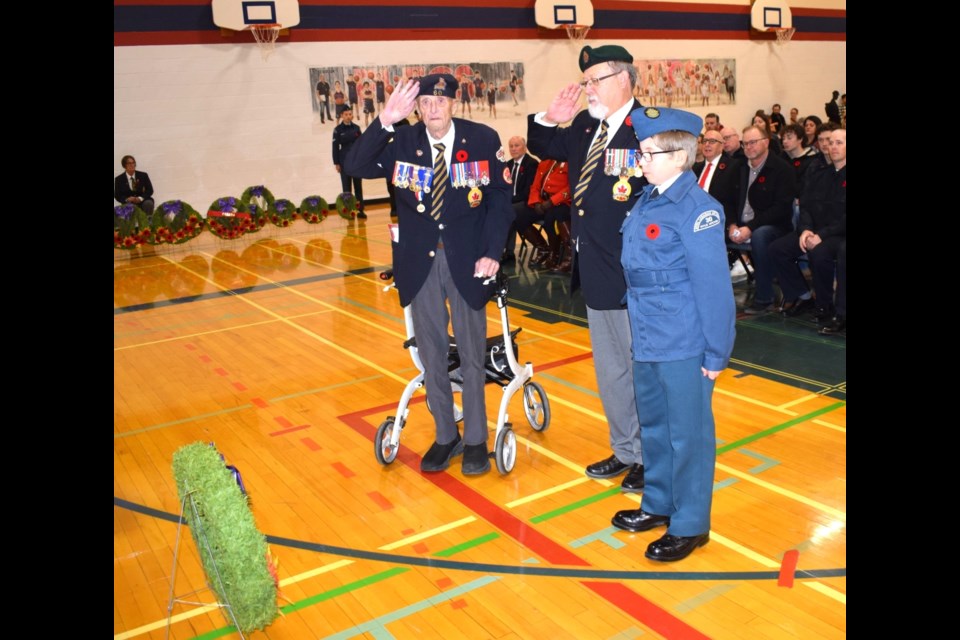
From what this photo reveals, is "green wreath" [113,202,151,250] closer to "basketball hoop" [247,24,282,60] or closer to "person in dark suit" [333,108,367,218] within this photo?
"person in dark suit" [333,108,367,218]

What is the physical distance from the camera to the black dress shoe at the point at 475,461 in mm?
4418

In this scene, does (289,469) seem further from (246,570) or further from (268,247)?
(268,247)

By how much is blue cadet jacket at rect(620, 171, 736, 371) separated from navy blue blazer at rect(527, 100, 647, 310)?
49cm

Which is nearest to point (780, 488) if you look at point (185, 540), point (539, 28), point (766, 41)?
point (185, 540)

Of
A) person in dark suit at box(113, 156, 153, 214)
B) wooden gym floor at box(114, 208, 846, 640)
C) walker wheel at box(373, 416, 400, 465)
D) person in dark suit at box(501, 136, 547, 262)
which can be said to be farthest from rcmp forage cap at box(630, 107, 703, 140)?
person in dark suit at box(113, 156, 153, 214)

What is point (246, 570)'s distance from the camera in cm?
288

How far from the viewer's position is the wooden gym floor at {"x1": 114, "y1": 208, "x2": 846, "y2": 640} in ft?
10.5

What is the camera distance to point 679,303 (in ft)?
10.6

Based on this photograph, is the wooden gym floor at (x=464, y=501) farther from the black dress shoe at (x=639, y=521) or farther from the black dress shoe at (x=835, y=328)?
the black dress shoe at (x=835, y=328)

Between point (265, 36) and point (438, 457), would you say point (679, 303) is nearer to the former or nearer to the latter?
point (438, 457)

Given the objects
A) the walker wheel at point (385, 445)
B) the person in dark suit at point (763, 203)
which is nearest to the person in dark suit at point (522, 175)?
the person in dark suit at point (763, 203)

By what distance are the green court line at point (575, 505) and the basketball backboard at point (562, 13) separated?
51.1 feet

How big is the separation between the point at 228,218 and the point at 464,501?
1004cm

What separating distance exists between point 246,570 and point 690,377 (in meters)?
1.78
